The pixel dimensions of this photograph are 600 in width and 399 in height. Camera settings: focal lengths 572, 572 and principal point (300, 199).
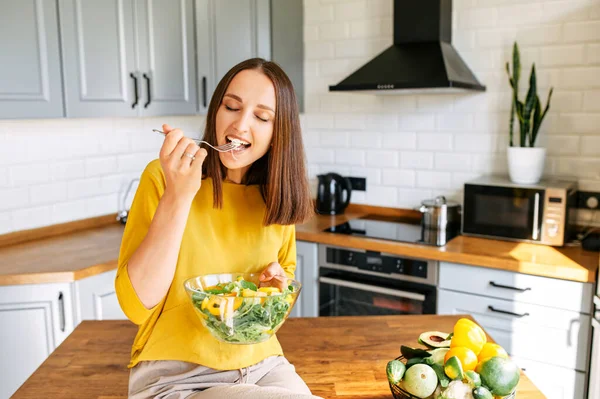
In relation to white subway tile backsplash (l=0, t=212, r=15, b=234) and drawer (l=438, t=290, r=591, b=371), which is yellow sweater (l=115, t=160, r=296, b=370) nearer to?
drawer (l=438, t=290, r=591, b=371)

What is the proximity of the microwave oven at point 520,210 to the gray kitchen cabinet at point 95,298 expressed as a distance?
174 centimetres

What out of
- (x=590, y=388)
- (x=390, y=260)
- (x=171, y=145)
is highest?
(x=171, y=145)

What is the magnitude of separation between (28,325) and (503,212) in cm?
218

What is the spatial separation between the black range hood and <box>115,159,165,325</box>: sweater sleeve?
6.04ft

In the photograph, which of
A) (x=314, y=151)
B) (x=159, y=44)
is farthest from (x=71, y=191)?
(x=314, y=151)

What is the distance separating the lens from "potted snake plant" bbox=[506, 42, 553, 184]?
A: 111 inches

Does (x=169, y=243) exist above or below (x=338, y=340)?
above

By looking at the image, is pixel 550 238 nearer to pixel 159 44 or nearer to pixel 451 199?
pixel 451 199

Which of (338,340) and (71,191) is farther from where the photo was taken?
(71,191)

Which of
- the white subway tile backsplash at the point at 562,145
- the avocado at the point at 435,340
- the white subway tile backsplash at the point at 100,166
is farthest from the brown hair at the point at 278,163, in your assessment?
the white subway tile backsplash at the point at 562,145

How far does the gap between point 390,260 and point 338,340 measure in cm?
124

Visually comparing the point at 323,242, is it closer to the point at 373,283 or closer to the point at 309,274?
the point at 309,274

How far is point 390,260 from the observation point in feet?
9.30

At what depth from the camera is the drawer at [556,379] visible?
2.40m
